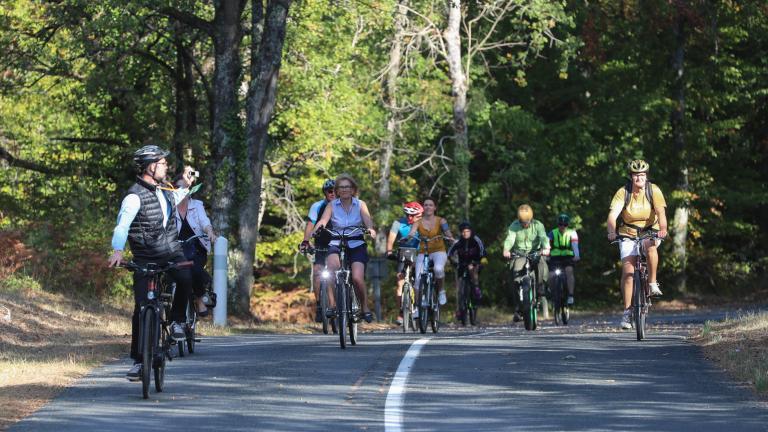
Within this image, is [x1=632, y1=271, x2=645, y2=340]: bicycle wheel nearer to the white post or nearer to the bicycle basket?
the bicycle basket

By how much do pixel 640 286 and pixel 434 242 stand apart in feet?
16.2

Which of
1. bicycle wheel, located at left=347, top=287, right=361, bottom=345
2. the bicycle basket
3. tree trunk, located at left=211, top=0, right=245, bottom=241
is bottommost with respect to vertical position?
bicycle wheel, located at left=347, top=287, right=361, bottom=345

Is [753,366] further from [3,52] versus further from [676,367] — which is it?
[3,52]

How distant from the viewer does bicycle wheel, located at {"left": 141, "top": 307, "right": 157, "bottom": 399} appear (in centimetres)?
1248

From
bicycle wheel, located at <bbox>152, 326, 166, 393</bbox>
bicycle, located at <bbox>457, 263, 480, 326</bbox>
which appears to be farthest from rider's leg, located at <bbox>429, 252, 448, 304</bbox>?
bicycle wheel, located at <bbox>152, 326, 166, 393</bbox>

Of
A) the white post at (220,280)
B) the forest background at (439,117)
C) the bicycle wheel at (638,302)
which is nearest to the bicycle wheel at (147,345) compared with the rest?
the bicycle wheel at (638,302)

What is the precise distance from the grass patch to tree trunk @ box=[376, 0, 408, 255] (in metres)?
20.6

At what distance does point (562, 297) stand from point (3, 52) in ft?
46.0

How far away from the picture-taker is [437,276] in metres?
22.2

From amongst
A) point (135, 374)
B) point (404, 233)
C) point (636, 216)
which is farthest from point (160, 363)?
point (404, 233)

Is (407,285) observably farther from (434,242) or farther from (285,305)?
(285,305)

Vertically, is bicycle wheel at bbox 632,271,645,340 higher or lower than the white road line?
higher

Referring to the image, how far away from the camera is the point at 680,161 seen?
142ft

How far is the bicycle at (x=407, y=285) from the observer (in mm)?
21875
